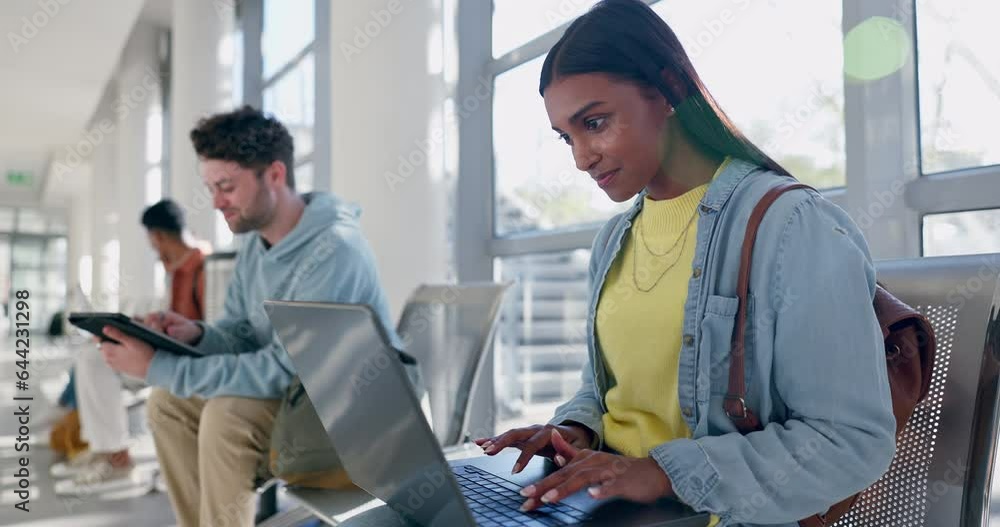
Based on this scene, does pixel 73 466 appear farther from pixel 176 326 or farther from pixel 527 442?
pixel 527 442

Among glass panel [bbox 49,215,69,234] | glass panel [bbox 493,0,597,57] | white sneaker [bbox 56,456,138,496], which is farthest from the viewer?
glass panel [bbox 49,215,69,234]

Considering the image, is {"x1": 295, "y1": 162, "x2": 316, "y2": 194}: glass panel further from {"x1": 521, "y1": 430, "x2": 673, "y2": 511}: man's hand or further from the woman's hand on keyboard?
{"x1": 521, "y1": 430, "x2": 673, "y2": 511}: man's hand

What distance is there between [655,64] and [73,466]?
3720mm

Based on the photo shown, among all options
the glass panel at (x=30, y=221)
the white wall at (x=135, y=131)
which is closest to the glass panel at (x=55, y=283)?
the glass panel at (x=30, y=221)

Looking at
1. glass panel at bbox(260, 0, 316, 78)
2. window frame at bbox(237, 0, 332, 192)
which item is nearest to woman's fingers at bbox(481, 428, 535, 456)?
window frame at bbox(237, 0, 332, 192)

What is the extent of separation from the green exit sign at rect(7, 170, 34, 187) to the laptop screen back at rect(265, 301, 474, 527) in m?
15.3

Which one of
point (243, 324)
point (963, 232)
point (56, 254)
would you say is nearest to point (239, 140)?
point (243, 324)

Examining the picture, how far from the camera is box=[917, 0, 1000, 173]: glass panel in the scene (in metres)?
1.25

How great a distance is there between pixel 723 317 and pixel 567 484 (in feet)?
0.92

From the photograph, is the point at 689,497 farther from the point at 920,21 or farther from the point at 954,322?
the point at 920,21

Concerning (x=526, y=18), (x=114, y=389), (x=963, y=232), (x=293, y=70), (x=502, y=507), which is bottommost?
(x=114, y=389)

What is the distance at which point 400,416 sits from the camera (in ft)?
2.22

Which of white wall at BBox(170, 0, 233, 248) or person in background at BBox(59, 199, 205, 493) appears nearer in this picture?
person in background at BBox(59, 199, 205, 493)

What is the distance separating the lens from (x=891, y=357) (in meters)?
0.82
